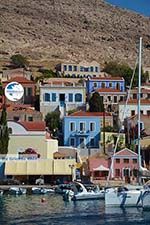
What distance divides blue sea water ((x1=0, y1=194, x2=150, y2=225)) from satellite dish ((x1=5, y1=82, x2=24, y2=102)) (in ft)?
105

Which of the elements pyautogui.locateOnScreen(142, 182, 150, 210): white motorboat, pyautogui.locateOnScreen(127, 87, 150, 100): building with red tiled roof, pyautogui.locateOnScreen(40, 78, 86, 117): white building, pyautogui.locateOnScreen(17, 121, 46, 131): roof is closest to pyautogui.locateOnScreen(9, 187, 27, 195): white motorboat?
pyautogui.locateOnScreen(17, 121, 46, 131): roof

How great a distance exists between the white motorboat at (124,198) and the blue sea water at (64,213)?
0.57 m

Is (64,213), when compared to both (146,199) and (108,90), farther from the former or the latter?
(108,90)

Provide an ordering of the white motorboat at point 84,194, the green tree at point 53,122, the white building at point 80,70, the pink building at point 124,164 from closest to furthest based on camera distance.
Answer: the white motorboat at point 84,194 → the pink building at point 124,164 → the green tree at point 53,122 → the white building at point 80,70

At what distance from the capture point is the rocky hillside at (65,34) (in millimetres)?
153625

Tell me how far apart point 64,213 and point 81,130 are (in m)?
31.9

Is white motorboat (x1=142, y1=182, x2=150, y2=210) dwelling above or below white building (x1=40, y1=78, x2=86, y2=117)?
below

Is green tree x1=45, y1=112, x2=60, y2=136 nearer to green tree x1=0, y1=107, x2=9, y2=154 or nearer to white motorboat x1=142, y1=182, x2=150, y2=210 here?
green tree x1=0, y1=107, x2=9, y2=154

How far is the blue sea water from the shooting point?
38562mm

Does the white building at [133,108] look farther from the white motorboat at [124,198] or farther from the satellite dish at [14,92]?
the white motorboat at [124,198]

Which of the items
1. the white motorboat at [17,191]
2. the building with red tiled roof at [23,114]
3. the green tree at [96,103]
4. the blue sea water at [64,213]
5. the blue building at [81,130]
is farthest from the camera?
the green tree at [96,103]

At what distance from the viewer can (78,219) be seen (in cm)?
3966

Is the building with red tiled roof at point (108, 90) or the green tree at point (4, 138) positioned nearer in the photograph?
the green tree at point (4, 138)

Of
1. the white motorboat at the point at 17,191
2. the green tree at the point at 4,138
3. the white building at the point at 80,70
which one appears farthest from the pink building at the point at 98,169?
the white building at the point at 80,70
